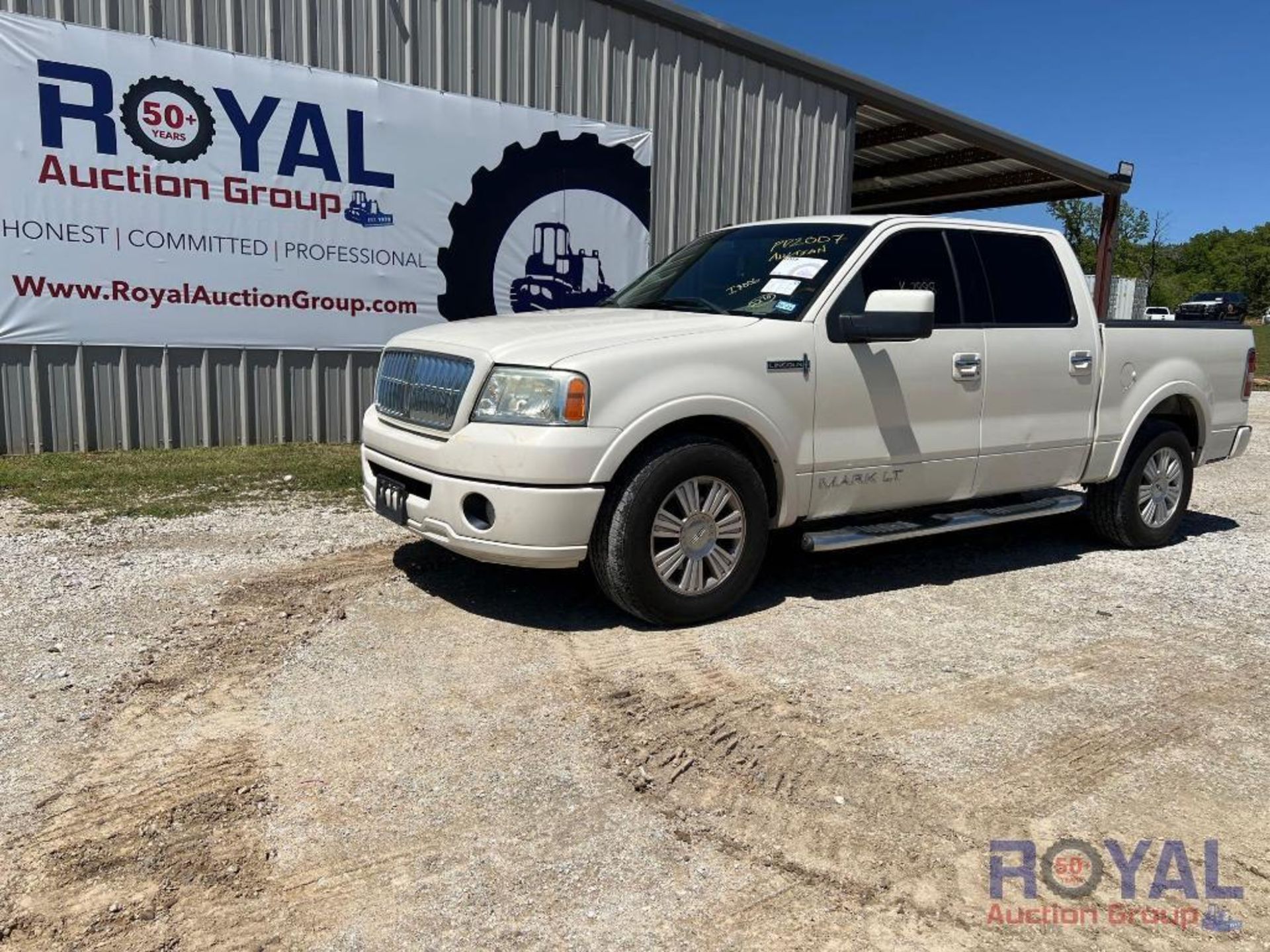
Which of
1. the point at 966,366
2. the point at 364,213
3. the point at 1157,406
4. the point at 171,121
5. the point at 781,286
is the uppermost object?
the point at 171,121

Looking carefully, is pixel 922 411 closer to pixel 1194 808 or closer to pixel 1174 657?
pixel 1174 657

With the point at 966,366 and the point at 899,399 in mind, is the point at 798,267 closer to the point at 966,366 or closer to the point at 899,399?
the point at 899,399

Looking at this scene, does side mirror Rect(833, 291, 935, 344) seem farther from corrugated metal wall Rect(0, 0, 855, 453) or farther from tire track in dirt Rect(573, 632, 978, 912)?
corrugated metal wall Rect(0, 0, 855, 453)

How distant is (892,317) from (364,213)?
20.7 ft

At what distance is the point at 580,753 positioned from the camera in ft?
11.1

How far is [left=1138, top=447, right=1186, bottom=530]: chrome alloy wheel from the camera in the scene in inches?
255

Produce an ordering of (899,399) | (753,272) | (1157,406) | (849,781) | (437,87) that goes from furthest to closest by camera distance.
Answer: (437,87)
(1157,406)
(753,272)
(899,399)
(849,781)

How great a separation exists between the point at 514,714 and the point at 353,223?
275 inches

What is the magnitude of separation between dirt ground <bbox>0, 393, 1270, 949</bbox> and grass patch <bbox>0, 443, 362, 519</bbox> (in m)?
1.13

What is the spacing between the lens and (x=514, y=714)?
368 cm

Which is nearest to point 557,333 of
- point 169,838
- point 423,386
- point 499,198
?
point 423,386

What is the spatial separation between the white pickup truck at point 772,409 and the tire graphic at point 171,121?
471 cm

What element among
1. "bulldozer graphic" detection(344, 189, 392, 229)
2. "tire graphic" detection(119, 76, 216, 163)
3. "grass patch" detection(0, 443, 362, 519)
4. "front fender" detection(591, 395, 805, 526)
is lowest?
"grass patch" detection(0, 443, 362, 519)

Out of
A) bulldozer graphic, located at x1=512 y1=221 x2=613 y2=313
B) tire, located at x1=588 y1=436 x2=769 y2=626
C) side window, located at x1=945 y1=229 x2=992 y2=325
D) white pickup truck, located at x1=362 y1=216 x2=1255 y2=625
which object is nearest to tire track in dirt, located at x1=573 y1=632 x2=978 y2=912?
tire, located at x1=588 y1=436 x2=769 y2=626
